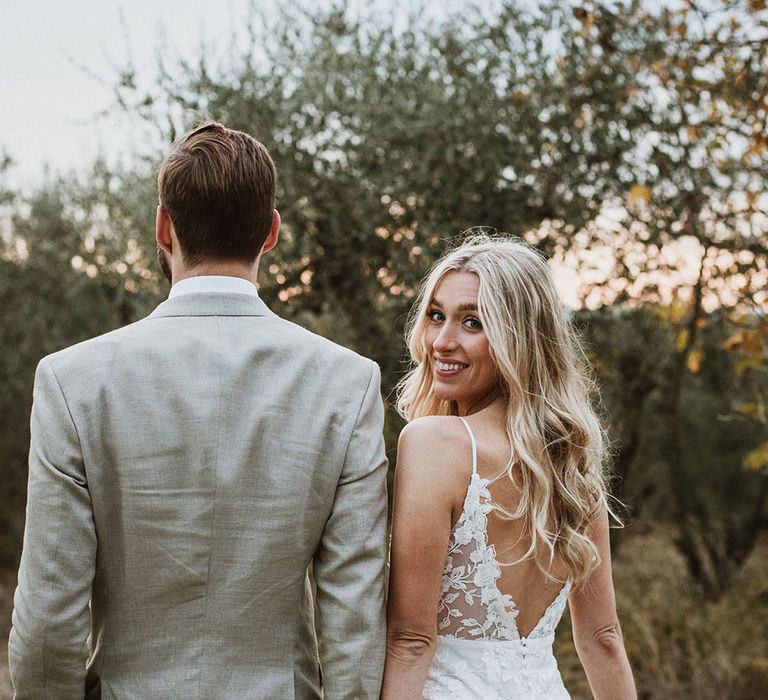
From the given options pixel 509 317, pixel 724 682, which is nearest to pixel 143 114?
pixel 509 317

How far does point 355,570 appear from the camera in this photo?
6.46 ft

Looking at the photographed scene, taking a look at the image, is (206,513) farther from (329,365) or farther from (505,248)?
(505,248)

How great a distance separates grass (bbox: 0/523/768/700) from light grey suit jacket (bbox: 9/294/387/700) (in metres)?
4.21

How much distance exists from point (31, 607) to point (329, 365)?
31.1 inches

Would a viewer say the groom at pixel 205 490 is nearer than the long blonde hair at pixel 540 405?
Yes

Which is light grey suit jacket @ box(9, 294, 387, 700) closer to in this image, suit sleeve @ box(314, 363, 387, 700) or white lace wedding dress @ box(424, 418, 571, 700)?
suit sleeve @ box(314, 363, 387, 700)

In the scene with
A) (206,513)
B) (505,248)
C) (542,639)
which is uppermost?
(505,248)

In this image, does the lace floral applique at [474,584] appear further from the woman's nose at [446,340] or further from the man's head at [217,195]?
the man's head at [217,195]

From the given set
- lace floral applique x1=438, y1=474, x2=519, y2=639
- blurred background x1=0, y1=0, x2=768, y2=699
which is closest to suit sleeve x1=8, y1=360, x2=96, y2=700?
lace floral applique x1=438, y1=474, x2=519, y2=639

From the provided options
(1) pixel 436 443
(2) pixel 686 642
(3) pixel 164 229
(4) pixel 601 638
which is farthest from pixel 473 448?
(2) pixel 686 642

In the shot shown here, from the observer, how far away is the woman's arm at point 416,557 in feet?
6.95

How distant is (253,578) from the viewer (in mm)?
1883

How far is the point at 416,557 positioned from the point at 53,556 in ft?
2.67

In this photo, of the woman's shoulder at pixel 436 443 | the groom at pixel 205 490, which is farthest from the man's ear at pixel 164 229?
the woman's shoulder at pixel 436 443
